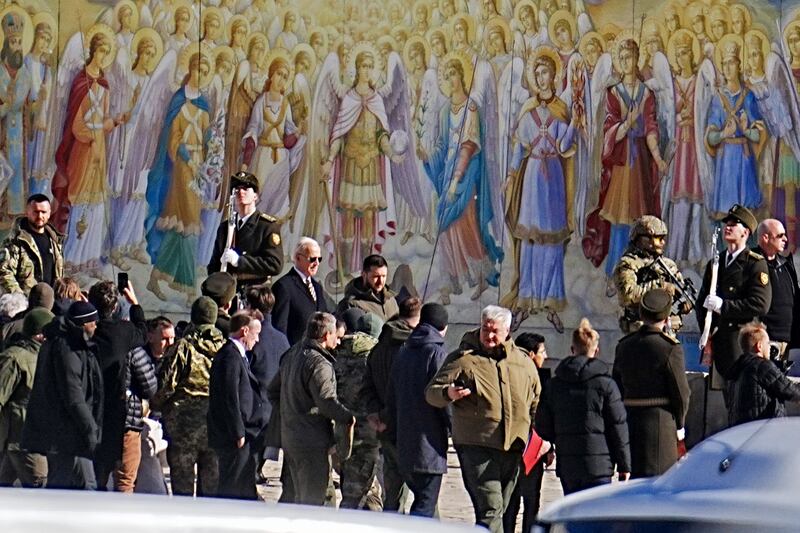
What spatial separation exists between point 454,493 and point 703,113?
741 cm

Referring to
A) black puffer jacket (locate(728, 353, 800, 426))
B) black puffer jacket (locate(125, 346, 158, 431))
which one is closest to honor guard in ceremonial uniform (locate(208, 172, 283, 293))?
black puffer jacket (locate(125, 346, 158, 431))

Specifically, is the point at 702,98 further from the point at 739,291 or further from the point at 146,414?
the point at 146,414

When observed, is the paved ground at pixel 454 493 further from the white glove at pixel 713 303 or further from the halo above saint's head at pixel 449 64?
the halo above saint's head at pixel 449 64

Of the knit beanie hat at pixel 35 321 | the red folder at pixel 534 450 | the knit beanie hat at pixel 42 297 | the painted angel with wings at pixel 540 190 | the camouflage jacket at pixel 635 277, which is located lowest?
the red folder at pixel 534 450


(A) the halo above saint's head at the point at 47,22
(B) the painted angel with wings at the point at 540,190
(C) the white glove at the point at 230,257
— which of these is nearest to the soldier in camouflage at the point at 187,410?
(C) the white glove at the point at 230,257

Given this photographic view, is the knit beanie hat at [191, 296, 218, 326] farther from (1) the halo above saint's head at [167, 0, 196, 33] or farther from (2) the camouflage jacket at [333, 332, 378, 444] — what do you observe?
(1) the halo above saint's head at [167, 0, 196, 33]

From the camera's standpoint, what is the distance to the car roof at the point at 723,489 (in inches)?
142

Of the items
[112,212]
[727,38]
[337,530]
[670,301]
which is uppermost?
[727,38]

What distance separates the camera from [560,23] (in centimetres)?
1938

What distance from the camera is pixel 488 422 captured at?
30.5 feet

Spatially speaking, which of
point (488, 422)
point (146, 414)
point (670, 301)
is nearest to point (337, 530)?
point (488, 422)

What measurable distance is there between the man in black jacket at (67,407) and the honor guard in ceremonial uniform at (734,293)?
4420mm

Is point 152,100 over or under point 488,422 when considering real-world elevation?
over

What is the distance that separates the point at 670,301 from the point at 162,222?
10.6 metres
